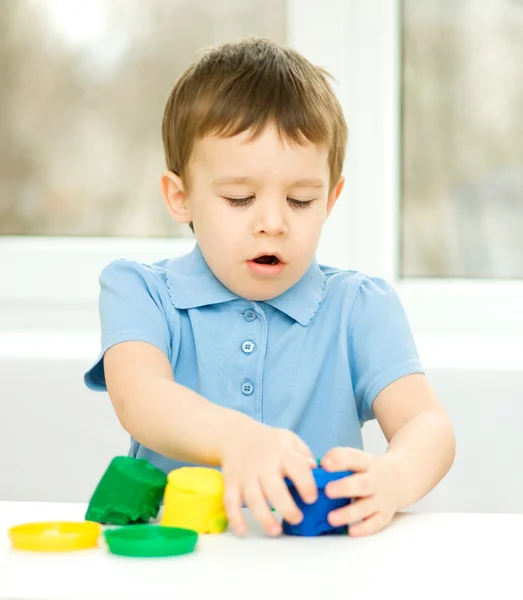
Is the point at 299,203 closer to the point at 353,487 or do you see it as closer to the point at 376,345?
the point at 376,345

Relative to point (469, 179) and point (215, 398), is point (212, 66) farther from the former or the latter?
point (469, 179)

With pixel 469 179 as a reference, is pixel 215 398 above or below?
below

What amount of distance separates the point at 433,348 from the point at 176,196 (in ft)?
2.03

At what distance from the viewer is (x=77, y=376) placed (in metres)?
1.39

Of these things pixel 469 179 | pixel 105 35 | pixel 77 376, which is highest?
pixel 105 35

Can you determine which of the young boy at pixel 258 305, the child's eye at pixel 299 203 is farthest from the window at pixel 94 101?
the child's eye at pixel 299 203

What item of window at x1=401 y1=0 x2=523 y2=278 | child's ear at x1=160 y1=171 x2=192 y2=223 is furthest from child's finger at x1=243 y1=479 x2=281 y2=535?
window at x1=401 y1=0 x2=523 y2=278

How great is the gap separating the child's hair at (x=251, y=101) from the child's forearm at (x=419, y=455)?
27 centimetres

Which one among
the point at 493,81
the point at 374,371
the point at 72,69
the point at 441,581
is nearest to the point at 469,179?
the point at 493,81

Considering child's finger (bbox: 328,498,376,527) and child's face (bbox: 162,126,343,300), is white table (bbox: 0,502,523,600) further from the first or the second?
child's face (bbox: 162,126,343,300)

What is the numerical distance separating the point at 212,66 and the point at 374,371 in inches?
13.0

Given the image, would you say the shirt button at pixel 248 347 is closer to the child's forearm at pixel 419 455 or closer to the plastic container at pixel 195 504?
the child's forearm at pixel 419 455

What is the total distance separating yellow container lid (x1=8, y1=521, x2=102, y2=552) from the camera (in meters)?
0.57

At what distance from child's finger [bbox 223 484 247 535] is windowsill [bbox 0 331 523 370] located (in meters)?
0.76
